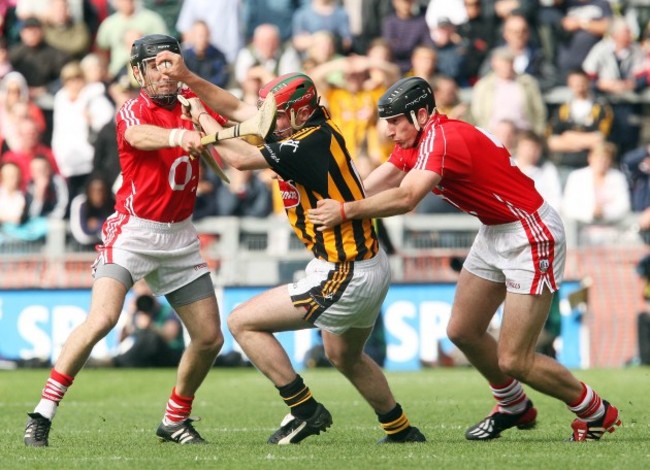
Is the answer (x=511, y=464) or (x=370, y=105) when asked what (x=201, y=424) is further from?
(x=370, y=105)

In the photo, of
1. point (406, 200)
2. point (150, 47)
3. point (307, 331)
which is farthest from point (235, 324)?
point (307, 331)

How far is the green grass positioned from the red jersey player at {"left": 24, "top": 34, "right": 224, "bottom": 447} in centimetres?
58

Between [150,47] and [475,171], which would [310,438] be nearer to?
[475,171]

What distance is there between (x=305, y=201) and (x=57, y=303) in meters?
9.57

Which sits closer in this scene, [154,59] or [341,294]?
[341,294]

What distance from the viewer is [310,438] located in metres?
9.60

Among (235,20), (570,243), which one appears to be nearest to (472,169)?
(570,243)

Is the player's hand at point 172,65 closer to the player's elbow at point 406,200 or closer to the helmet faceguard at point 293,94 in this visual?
the helmet faceguard at point 293,94

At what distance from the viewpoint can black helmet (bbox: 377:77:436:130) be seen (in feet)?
29.1

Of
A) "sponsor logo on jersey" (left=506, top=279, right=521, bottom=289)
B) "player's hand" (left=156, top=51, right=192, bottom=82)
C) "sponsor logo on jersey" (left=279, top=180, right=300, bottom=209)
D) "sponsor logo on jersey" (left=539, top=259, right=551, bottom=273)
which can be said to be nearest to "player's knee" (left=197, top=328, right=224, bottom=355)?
"sponsor logo on jersey" (left=279, top=180, right=300, bottom=209)

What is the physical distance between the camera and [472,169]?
8.86 metres

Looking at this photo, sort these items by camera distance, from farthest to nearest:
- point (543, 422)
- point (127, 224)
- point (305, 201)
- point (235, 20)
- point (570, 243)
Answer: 1. point (235, 20)
2. point (570, 243)
3. point (543, 422)
4. point (127, 224)
5. point (305, 201)

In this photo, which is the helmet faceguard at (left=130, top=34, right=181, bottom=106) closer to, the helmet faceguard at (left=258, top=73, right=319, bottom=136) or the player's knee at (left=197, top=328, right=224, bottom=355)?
the helmet faceguard at (left=258, top=73, right=319, bottom=136)

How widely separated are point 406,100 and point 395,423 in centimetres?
206
